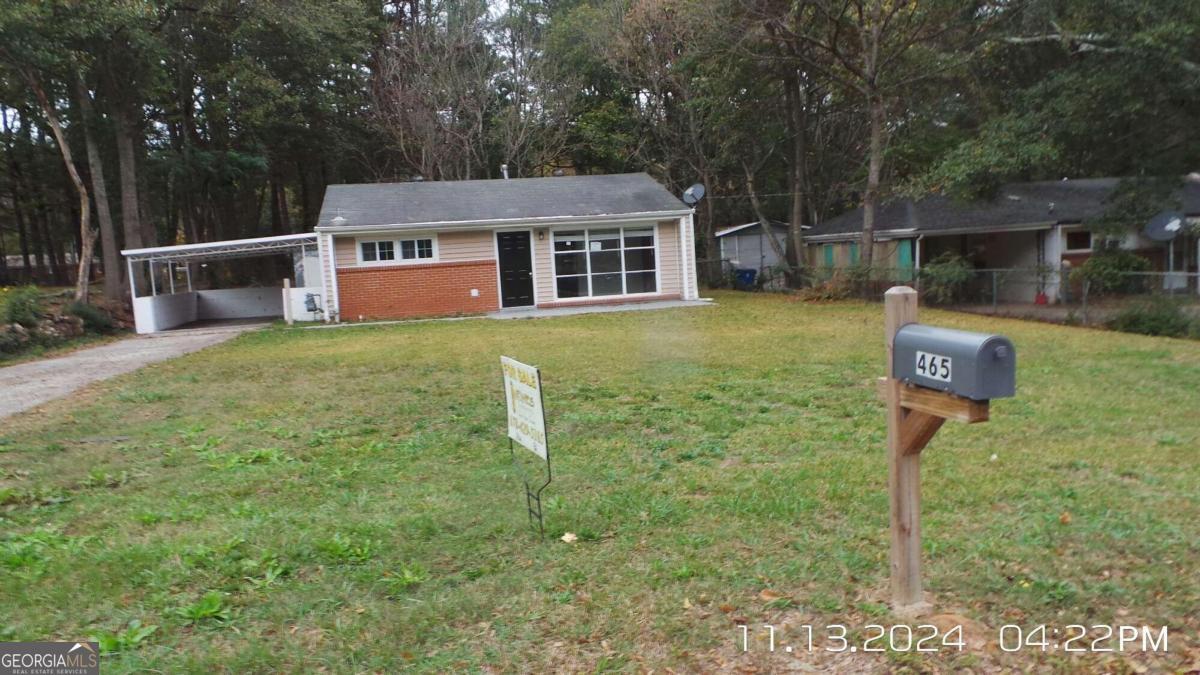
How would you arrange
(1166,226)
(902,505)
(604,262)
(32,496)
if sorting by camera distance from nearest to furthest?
(902,505) → (32,496) → (1166,226) → (604,262)

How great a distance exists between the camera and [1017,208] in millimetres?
23094

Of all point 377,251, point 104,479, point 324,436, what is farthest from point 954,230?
point 104,479

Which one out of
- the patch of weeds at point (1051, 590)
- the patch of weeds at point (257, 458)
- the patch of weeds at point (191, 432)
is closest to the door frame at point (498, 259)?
the patch of weeds at point (191, 432)

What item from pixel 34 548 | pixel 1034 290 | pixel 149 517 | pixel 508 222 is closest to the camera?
pixel 34 548

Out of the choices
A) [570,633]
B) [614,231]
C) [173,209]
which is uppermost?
[173,209]

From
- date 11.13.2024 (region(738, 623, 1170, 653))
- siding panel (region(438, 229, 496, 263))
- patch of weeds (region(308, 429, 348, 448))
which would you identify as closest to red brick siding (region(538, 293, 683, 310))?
siding panel (region(438, 229, 496, 263))

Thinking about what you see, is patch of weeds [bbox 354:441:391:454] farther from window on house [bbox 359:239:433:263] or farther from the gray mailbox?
window on house [bbox 359:239:433:263]

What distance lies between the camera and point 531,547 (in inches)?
166

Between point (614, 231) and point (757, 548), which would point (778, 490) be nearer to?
point (757, 548)

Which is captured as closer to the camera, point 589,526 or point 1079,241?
point 589,526

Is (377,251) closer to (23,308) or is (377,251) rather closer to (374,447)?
(23,308)

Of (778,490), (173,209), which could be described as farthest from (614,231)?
(173,209)

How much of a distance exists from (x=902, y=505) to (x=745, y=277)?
25096 mm

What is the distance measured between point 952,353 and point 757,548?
1.70 metres
